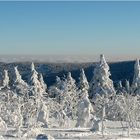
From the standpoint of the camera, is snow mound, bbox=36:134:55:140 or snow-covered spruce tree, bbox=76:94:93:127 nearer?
snow mound, bbox=36:134:55:140

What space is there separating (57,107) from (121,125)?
11.1 metres

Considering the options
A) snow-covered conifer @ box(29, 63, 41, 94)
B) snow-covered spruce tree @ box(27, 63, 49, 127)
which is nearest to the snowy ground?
snow-covered spruce tree @ box(27, 63, 49, 127)

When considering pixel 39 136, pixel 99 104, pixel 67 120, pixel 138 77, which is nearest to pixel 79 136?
pixel 39 136

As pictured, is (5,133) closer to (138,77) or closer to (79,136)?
(79,136)

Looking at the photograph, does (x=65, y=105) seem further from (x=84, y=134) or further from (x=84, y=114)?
(x=84, y=134)

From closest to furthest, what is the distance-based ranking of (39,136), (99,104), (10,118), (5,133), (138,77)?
(39,136) < (5,133) < (10,118) < (99,104) < (138,77)

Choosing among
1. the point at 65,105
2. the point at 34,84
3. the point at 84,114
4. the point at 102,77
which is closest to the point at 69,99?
the point at 65,105

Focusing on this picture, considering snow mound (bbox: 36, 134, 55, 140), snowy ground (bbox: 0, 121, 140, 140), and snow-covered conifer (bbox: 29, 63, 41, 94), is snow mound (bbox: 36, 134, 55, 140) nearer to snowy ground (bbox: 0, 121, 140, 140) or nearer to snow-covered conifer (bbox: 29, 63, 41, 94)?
snowy ground (bbox: 0, 121, 140, 140)

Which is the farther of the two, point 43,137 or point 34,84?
point 34,84

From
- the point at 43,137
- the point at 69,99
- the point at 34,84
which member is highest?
the point at 34,84

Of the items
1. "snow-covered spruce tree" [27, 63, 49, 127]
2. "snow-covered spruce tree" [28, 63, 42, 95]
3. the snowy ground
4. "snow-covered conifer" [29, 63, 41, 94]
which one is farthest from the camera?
"snow-covered conifer" [29, 63, 41, 94]

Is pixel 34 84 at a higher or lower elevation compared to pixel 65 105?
higher

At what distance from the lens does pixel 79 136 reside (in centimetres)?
7025

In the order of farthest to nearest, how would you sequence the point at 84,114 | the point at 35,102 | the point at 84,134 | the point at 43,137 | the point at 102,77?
the point at 102,77
the point at 35,102
the point at 84,114
the point at 84,134
the point at 43,137
